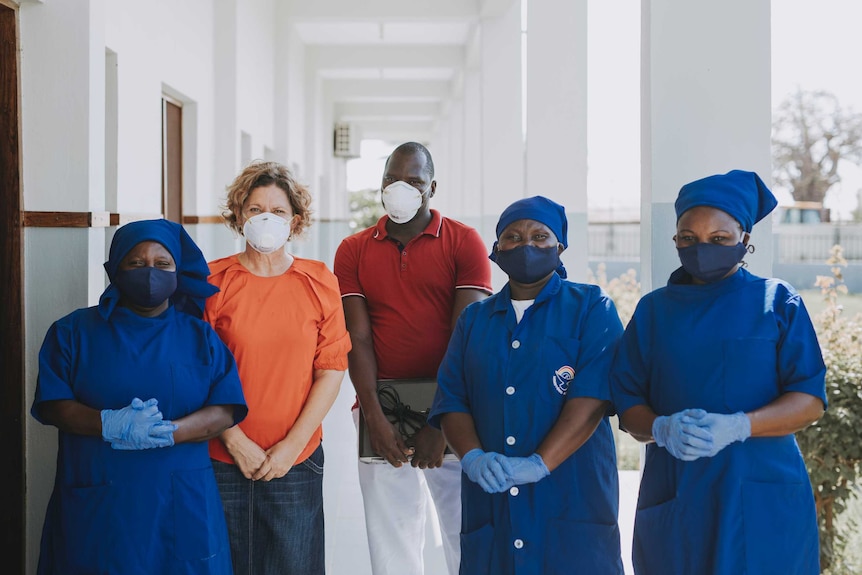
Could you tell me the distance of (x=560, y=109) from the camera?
19.1 feet

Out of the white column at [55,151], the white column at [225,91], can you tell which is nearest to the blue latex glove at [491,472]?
the white column at [55,151]

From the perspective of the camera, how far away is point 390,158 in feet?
9.56

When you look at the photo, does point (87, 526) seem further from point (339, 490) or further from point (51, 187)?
point (339, 490)

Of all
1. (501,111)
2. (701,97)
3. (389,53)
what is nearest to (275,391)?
(701,97)

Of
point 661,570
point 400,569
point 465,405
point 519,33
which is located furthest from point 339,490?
point 519,33

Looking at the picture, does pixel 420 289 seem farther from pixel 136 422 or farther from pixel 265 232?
pixel 136 422

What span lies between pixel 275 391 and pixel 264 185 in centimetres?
63

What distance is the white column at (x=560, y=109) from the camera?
5.74 m

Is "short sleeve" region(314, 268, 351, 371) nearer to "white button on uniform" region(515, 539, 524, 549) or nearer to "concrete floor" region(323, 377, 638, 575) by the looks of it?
"white button on uniform" region(515, 539, 524, 549)

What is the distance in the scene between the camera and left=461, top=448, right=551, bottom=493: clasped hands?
2.13 metres

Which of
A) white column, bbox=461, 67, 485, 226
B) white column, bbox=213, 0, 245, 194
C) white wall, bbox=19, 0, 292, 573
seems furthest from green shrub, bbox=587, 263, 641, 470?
white wall, bbox=19, 0, 292, 573

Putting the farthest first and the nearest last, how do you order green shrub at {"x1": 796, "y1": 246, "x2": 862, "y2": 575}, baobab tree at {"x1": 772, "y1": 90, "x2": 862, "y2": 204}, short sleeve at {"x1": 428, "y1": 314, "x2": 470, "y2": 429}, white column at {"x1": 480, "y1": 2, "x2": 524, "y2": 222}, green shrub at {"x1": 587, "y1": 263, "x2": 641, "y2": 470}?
baobab tree at {"x1": 772, "y1": 90, "x2": 862, "y2": 204} < green shrub at {"x1": 587, "y1": 263, "x2": 641, "y2": 470} < white column at {"x1": 480, "y1": 2, "x2": 524, "y2": 222} < green shrub at {"x1": 796, "y1": 246, "x2": 862, "y2": 575} < short sleeve at {"x1": 428, "y1": 314, "x2": 470, "y2": 429}

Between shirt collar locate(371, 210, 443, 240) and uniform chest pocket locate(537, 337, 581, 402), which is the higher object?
shirt collar locate(371, 210, 443, 240)

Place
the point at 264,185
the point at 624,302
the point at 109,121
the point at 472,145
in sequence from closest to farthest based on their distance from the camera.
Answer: the point at 264,185
the point at 109,121
the point at 624,302
the point at 472,145
